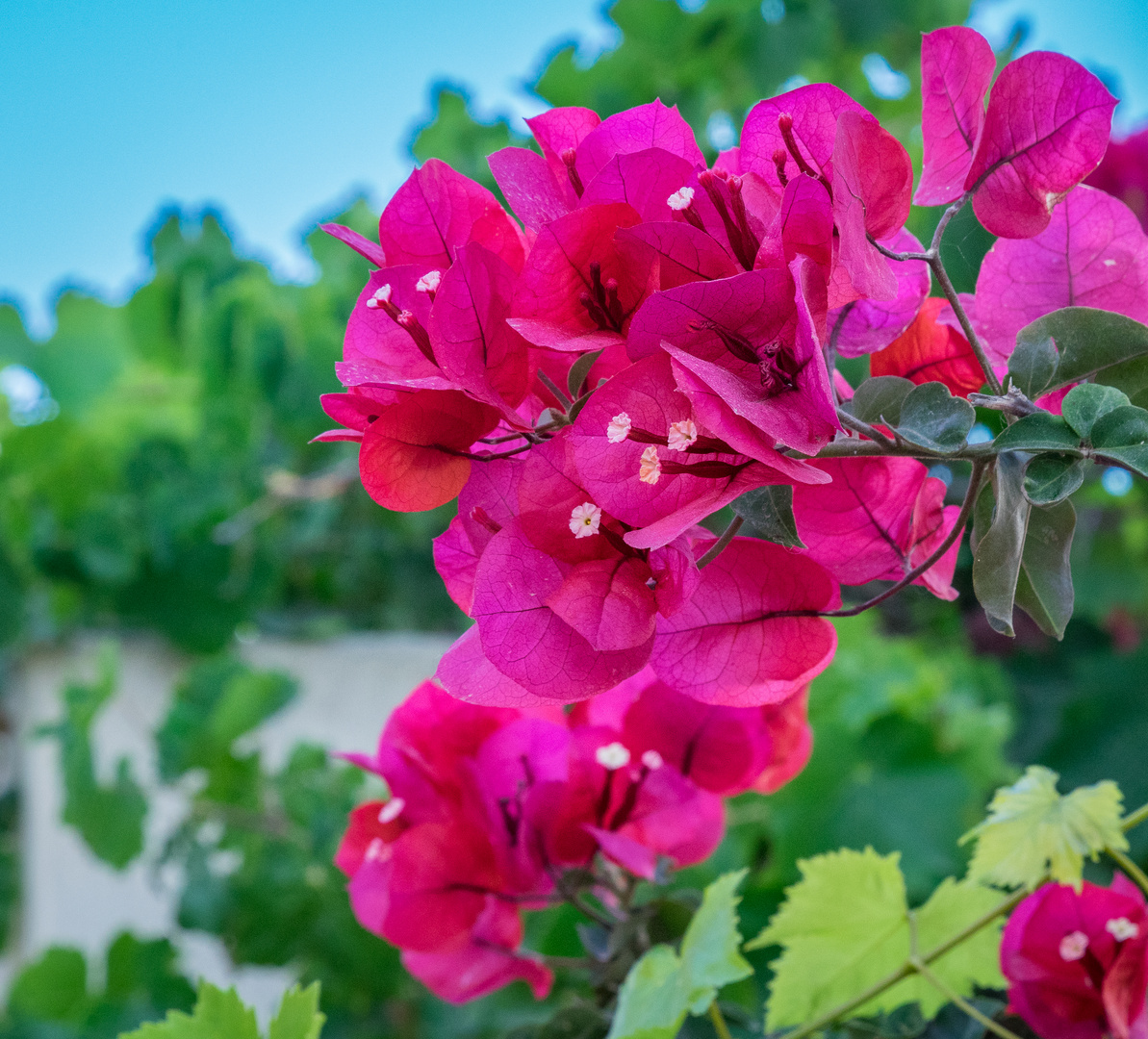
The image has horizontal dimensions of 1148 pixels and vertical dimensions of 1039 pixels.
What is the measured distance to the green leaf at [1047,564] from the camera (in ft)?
0.80

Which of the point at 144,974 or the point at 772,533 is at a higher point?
the point at 772,533

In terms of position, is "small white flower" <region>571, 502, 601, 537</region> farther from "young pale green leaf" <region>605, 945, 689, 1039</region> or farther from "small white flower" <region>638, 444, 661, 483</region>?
"young pale green leaf" <region>605, 945, 689, 1039</region>

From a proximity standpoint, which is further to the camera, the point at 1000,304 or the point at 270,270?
the point at 270,270

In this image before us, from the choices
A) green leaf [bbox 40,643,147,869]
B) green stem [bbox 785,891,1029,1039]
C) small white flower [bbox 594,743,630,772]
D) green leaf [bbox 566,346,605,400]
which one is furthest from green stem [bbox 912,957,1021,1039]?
green leaf [bbox 40,643,147,869]

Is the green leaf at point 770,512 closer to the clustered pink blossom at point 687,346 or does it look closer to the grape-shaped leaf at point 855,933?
the clustered pink blossom at point 687,346

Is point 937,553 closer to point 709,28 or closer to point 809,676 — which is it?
point 809,676

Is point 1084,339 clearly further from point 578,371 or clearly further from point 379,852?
point 379,852

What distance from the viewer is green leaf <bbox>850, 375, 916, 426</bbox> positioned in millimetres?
236

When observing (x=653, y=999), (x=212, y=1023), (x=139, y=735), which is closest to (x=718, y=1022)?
(x=653, y=999)

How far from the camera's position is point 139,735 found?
4.04 ft

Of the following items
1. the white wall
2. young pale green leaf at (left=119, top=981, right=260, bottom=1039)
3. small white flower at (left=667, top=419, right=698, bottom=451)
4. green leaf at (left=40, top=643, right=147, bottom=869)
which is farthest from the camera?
the white wall

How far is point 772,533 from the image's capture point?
0.22m

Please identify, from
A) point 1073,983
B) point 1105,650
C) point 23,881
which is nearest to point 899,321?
point 1073,983

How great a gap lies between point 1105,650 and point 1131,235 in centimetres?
169
